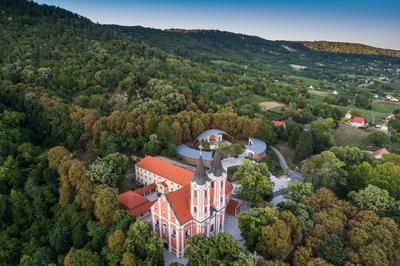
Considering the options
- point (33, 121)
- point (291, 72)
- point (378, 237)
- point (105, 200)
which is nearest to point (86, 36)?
point (33, 121)

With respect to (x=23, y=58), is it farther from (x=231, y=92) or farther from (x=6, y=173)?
(x=231, y=92)

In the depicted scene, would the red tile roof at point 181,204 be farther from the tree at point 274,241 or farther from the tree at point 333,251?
the tree at point 333,251

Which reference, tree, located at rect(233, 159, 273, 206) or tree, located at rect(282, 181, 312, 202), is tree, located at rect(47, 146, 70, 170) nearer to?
tree, located at rect(233, 159, 273, 206)

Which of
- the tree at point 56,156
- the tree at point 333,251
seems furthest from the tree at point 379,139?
the tree at point 56,156

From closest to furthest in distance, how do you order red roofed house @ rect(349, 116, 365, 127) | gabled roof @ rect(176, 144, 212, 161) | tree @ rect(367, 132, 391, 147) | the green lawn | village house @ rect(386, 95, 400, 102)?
gabled roof @ rect(176, 144, 212, 161)
tree @ rect(367, 132, 391, 147)
red roofed house @ rect(349, 116, 365, 127)
the green lawn
village house @ rect(386, 95, 400, 102)

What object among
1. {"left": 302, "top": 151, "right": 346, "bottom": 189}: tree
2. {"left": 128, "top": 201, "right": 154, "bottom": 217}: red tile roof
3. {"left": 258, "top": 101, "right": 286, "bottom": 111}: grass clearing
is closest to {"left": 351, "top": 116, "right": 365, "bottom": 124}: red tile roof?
{"left": 258, "top": 101, "right": 286, "bottom": 111}: grass clearing

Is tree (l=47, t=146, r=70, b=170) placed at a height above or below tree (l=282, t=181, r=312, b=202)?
above

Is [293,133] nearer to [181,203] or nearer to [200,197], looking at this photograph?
[181,203]

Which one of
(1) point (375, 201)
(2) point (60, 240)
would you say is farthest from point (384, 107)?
(2) point (60, 240)

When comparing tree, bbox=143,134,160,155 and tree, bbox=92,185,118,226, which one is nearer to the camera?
tree, bbox=92,185,118,226
